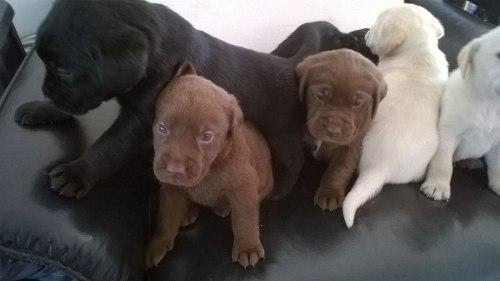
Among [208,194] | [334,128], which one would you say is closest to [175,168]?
[208,194]

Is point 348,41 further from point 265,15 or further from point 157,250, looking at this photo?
point 157,250

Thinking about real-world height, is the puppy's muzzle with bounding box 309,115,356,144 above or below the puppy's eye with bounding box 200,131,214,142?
below

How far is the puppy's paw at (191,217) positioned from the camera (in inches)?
44.2

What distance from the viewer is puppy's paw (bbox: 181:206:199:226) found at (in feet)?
3.68

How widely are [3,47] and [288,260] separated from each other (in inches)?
40.7

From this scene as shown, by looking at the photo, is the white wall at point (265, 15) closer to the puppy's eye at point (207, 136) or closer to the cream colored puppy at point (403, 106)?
the cream colored puppy at point (403, 106)

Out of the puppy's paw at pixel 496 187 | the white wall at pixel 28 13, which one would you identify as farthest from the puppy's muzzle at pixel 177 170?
the white wall at pixel 28 13

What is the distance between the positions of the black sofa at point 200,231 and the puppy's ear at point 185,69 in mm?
290

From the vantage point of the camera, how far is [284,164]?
1.20m

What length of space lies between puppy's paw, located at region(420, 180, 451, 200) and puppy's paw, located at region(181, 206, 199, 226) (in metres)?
0.60

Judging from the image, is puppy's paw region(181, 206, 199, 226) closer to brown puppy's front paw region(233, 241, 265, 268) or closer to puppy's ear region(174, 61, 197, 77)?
brown puppy's front paw region(233, 241, 265, 268)

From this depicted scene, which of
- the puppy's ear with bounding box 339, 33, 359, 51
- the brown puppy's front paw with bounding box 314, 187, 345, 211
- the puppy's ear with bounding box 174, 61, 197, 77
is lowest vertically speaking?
the brown puppy's front paw with bounding box 314, 187, 345, 211

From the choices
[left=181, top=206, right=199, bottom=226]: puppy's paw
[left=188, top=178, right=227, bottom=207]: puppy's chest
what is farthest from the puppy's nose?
[left=181, top=206, right=199, bottom=226]: puppy's paw

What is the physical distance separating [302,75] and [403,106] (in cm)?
29
